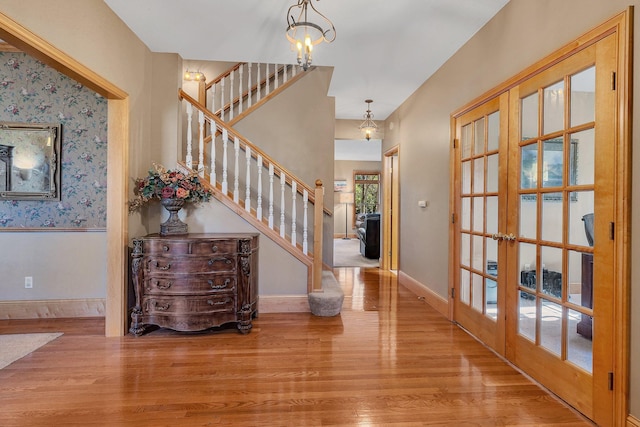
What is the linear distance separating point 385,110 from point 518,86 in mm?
3080

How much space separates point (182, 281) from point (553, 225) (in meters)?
2.84

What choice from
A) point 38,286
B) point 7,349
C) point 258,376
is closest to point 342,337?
point 258,376

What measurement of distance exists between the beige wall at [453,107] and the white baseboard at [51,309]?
12.0 ft

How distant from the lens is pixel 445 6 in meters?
2.46

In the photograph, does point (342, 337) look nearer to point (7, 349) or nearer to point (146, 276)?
point (146, 276)

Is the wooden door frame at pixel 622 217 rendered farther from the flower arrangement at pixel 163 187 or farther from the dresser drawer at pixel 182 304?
the flower arrangement at pixel 163 187

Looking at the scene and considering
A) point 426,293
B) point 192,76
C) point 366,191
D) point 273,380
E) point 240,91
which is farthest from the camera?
point 366,191

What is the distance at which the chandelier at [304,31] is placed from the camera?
6.67ft

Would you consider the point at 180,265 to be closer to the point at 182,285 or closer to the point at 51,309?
the point at 182,285

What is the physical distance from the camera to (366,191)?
38.7ft

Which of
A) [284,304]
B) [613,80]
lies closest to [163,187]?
[284,304]

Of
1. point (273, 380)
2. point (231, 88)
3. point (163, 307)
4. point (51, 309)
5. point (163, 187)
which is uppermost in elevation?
point (231, 88)

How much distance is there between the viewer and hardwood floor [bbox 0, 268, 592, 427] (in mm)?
1766

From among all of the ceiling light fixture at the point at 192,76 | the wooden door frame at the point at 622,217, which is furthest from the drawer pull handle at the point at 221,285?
the ceiling light fixture at the point at 192,76
